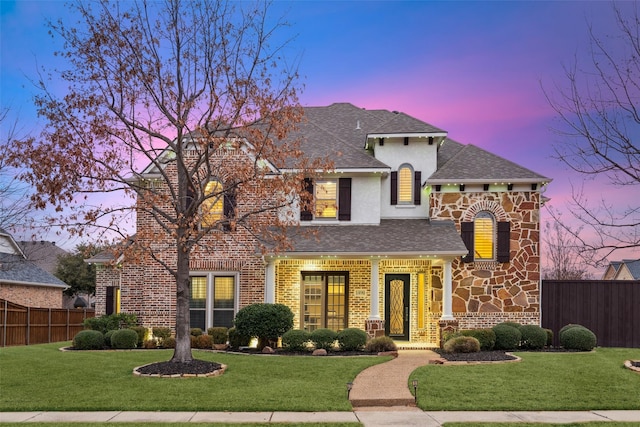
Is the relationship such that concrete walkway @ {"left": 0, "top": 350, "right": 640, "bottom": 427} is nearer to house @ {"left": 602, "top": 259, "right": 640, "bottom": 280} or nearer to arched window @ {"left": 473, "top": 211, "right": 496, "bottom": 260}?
arched window @ {"left": 473, "top": 211, "right": 496, "bottom": 260}

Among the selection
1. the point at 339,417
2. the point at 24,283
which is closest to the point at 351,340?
the point at 339,417

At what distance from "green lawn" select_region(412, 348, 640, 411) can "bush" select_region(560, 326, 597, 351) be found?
71.7 inches

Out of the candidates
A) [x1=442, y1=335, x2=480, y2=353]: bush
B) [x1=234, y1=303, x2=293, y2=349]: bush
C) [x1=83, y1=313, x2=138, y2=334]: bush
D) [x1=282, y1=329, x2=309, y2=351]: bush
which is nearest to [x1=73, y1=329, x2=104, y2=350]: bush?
[x1=83, y1=313, x2=138, y2=334]: bush

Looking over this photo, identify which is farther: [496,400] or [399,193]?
[399,193]

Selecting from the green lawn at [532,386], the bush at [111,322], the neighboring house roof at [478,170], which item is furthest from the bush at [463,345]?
the bush at [111,322]

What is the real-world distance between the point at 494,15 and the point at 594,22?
16.7 ft

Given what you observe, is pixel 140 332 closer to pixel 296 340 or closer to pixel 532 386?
pixel 296 340

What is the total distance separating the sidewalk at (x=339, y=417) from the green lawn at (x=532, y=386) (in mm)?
445

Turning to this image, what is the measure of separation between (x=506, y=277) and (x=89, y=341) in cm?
1408

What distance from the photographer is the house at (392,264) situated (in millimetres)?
19828

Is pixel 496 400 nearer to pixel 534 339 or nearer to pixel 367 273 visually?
pixel 534 339

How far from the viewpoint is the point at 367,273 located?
20.5 m

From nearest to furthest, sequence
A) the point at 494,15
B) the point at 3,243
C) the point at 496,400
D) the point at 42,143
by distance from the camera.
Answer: the point at 496,400 < the point at 42,143 < the point at 494,15 < the point at 3,243

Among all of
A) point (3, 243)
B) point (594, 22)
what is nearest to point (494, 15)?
point (594, 22)
